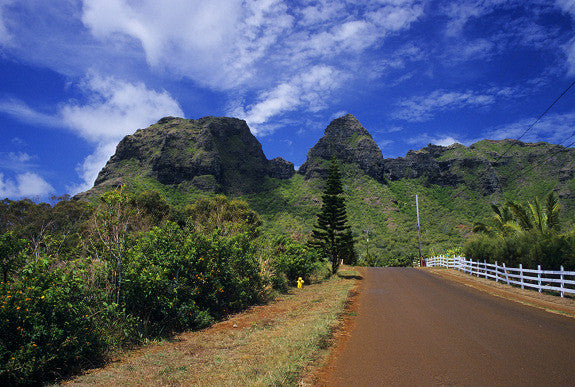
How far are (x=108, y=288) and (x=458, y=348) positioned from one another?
6998mm

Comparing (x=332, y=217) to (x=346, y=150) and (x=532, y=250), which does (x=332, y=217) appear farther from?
(x=346, y=150)

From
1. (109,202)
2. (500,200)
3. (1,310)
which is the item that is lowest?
(1,310)

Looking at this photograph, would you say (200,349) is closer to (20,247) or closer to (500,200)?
(20,247)

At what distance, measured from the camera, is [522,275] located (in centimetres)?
1550

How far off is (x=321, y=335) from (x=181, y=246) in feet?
14.6

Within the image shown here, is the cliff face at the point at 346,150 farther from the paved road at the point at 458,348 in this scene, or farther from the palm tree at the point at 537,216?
the paved road at the point at 458,348

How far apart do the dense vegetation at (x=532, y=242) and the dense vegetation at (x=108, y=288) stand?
1274 centimetres

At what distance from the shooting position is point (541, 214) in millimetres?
19000

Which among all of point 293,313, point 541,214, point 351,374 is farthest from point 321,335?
point 541,214

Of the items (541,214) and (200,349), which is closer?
(200,349)

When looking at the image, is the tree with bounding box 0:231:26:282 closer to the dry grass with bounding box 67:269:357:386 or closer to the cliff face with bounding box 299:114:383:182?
the dry grass with bounding box 67:269:357:386

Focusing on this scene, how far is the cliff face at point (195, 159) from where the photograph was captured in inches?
3359

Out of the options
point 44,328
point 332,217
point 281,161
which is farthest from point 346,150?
point 44,328

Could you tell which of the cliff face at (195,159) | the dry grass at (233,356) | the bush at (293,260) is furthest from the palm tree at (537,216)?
the cliff face at (195,159)
